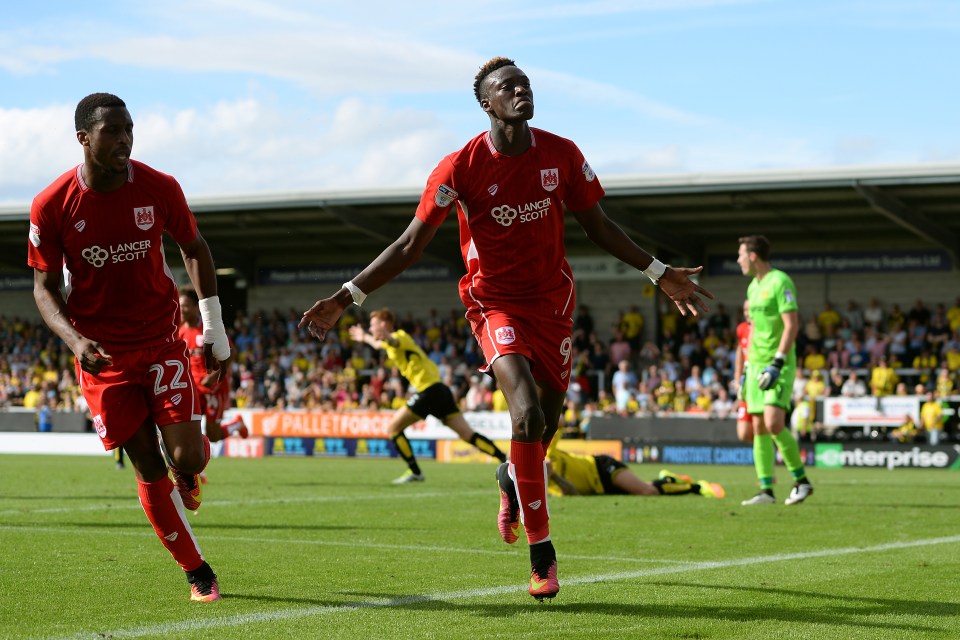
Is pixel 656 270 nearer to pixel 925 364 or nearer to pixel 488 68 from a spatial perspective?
pixel 488 68

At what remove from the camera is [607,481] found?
46.0 feet

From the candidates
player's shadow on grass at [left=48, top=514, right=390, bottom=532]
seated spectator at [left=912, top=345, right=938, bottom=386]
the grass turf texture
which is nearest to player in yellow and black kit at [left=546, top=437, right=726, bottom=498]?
the grass turf texture

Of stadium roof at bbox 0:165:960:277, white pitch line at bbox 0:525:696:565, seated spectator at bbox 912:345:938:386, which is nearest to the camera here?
white pitch line at bbox 0:525:696:565

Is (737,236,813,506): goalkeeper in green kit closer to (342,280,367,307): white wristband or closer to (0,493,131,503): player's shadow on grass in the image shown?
(0,493,131,503): player's shadow on grass

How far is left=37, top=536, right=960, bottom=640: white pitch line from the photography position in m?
5.18

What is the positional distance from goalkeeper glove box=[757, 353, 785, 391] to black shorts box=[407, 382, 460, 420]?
4795 mm

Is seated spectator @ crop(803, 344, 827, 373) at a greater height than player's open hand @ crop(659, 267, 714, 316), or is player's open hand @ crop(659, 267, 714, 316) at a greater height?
player's open hand @ crop(659, 267, 714, 316)

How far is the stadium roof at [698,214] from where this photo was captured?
28531 mm

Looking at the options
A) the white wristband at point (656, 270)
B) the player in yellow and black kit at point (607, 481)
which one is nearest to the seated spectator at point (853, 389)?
the player in yellow and black kit at point (607, 481)

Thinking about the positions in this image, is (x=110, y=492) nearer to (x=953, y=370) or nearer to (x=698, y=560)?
(x=698, y=560)

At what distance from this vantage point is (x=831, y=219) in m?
32.6

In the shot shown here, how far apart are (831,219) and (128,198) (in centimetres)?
2860

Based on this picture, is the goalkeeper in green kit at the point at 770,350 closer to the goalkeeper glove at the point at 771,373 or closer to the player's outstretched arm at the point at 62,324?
the goalkeeper glove at the point at 771,373

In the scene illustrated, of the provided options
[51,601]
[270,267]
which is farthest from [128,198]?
[270,267]
